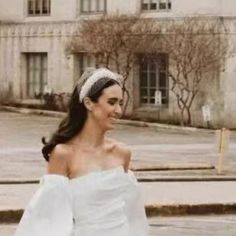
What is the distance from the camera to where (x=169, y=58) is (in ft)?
129

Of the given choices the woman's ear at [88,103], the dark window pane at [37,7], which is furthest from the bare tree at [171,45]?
the woman's ear at [88,103]

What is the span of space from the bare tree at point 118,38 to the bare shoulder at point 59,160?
34.2m

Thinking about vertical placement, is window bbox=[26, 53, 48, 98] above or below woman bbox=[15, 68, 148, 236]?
above

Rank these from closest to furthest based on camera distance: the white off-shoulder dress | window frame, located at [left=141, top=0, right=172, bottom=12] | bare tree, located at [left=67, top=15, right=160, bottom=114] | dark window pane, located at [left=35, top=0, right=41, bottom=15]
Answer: the white off-shoulder dress → bare tree, located at [left=67, top=15, right=160, bottom=114] → window frame, located at [left=141, top=0, right=172, bottom=12] → dark window pane, located at [left=35, top=0, right=41, bottom=15]

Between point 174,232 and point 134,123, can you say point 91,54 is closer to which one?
point 134,123

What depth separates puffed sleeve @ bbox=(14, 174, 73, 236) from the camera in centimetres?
506

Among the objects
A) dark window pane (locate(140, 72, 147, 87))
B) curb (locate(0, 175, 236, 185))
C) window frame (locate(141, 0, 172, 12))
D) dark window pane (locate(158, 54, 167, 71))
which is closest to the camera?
curb (locate(0, 175, 236, 185))

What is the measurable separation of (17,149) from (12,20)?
1990 centimetres

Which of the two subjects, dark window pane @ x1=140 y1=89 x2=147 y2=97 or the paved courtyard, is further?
dark window pane @ x1=140 y1=89 x2=147 y2=97

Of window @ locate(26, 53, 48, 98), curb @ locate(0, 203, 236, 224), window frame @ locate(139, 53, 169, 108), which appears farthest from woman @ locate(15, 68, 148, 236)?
window @ locate(26, 53, 48, 98)

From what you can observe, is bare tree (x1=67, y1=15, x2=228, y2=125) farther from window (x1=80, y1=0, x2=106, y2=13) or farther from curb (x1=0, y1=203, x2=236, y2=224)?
curb (x1=0, y1=203, x2=236, y2=224)

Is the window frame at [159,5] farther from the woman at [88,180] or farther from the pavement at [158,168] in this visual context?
the woman at [88,180]

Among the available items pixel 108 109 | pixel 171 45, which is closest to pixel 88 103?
pixel 108 109

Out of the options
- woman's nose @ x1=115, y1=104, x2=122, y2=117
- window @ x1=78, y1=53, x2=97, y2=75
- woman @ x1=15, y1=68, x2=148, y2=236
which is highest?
window @ x1=78, y1=53, x2=97, y2=75
